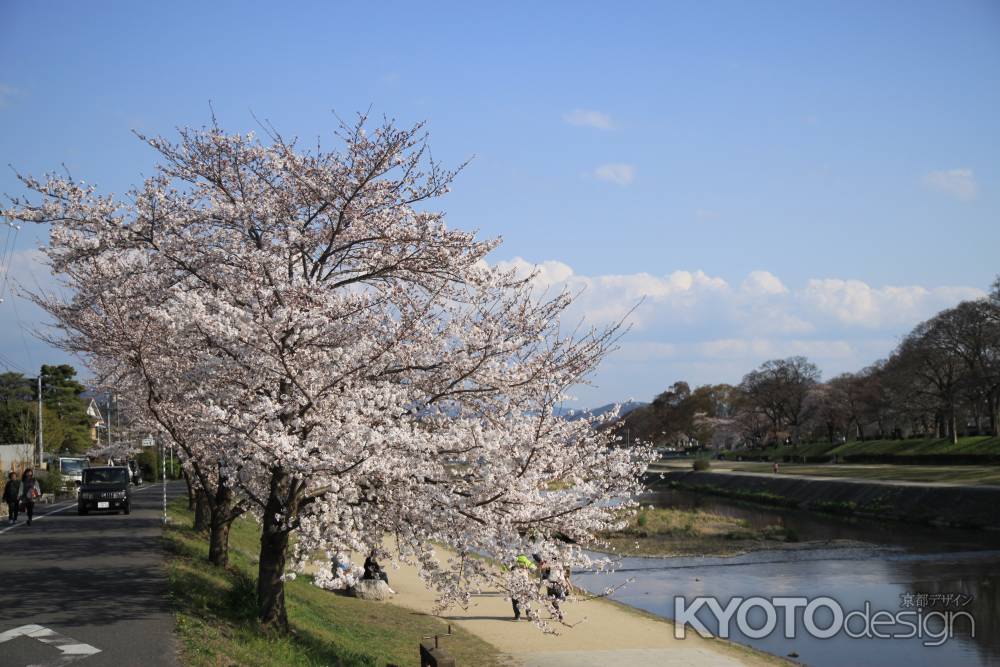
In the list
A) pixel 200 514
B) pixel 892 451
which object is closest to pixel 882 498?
pixel 892 451

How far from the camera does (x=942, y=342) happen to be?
61.0 metres

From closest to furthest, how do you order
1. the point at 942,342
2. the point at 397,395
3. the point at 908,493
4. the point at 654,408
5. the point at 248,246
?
the point at 397,395 < the point at 248,246 < the point at 908,493 < the point at 942,342 < the point at 654,408

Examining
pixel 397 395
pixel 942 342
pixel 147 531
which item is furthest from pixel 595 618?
pixel 942 342

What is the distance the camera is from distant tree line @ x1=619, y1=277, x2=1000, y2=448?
59094 millimetres

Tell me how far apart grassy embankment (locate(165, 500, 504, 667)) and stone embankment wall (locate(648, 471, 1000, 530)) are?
11.5m

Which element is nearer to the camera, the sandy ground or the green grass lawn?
the sandy ground

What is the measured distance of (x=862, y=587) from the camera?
81.7ft

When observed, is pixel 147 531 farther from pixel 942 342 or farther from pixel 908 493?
pixel 942 342

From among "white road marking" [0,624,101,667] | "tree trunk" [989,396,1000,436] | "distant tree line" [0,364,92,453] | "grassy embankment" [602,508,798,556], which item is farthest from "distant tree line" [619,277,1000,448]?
"distant tree line" [0,364,92,453]

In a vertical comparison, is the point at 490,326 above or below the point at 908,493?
above

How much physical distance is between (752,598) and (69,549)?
60.8 ft

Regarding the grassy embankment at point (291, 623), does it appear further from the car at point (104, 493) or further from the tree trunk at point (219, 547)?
the car at point (104, 493)

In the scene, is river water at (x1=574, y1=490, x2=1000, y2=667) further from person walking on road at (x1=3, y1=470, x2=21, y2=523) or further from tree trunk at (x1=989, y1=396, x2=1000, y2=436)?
tree trunk at (x1=989, y1=396, x2=1000, y2=436)

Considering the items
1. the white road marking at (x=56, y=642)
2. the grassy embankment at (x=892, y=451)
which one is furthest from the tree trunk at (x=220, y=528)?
the grassy embankment at (x=892, y=451)
